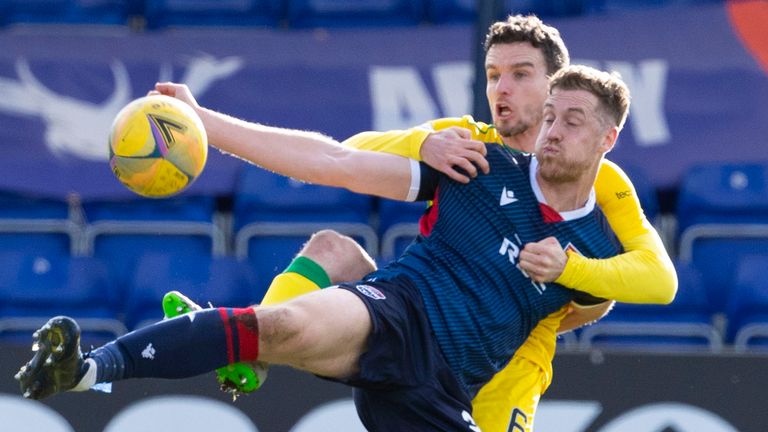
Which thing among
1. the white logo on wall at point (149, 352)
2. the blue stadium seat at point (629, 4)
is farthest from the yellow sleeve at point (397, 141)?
the blue stadium seat at point (629, 4)

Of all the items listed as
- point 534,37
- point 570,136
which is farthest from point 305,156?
point 534,37

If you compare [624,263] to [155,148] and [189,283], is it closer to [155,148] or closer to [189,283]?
[155,148]

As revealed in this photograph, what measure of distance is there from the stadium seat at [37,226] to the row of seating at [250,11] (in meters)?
1.45

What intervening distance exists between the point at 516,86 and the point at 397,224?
2966mm

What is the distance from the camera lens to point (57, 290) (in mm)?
8758

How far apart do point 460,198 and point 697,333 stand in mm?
3383

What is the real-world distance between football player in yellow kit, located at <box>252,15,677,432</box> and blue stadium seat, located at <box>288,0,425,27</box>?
12.6 ft

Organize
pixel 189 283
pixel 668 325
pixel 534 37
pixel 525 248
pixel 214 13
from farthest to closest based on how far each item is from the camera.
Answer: pixel 214 13, pixel 189 283, pixel 668 325, pixel 534 37, pixel 525 248

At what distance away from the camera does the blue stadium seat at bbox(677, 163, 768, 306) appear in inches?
355

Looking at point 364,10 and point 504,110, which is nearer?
point 504,110

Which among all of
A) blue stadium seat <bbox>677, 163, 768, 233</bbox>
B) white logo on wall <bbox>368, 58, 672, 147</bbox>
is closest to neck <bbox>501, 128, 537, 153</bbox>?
blue stadium seat <bbox>677, 163, 768, 233</bbox>

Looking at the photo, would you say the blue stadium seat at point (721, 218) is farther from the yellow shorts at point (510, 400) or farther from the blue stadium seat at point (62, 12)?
the blue stadium seat at point (62, 12)

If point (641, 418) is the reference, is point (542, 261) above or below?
below

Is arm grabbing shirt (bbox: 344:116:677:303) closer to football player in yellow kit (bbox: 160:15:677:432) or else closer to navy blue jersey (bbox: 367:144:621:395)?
football player in yellow kit (bbox: 160:15:677:432)
